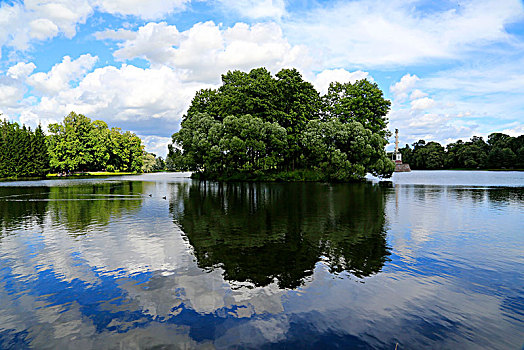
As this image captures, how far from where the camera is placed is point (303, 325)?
9023mm

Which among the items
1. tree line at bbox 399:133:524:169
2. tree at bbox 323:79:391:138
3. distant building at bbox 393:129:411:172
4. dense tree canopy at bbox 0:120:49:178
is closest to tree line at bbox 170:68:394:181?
tree at bbox 323:79:391:138

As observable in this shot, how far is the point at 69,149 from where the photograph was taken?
116 m

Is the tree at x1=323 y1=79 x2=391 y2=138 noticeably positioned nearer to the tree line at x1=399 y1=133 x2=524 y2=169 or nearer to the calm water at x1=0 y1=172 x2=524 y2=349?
the calm water at x1=0 y1=172 x2=524 y2=349

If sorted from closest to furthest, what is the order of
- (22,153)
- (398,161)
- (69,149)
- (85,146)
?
(22,153) → (69,149) → (85,146) → (398,161)

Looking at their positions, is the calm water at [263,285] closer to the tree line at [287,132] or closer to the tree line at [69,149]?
the tree line at [287,132]

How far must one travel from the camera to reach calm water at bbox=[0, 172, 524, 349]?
8.56 m

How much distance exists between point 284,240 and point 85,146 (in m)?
126

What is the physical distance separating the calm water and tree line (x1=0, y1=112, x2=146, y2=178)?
310ft

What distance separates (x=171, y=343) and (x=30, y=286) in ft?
24.5

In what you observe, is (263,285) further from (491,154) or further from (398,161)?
(491,154)

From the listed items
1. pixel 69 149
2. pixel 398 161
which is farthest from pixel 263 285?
pixel 398 161

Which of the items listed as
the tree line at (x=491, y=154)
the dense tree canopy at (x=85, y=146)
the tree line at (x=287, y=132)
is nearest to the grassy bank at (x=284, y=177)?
the tree line at (x=287, y=132)

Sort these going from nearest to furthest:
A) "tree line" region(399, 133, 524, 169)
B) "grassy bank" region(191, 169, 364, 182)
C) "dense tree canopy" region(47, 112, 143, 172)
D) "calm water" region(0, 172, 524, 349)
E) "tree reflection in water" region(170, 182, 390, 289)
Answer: "calm water" region(0, 172, 524, 349) → "tree reflection in water" region(170, 182, 390, 289) → "grassy bank" region(191, 169, 364, 182) → "dense tree canopy" region(47, 112, 143, 172) → "tree line" region(399, 133, 524, 169)

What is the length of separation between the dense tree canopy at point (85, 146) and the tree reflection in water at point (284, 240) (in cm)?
10725
